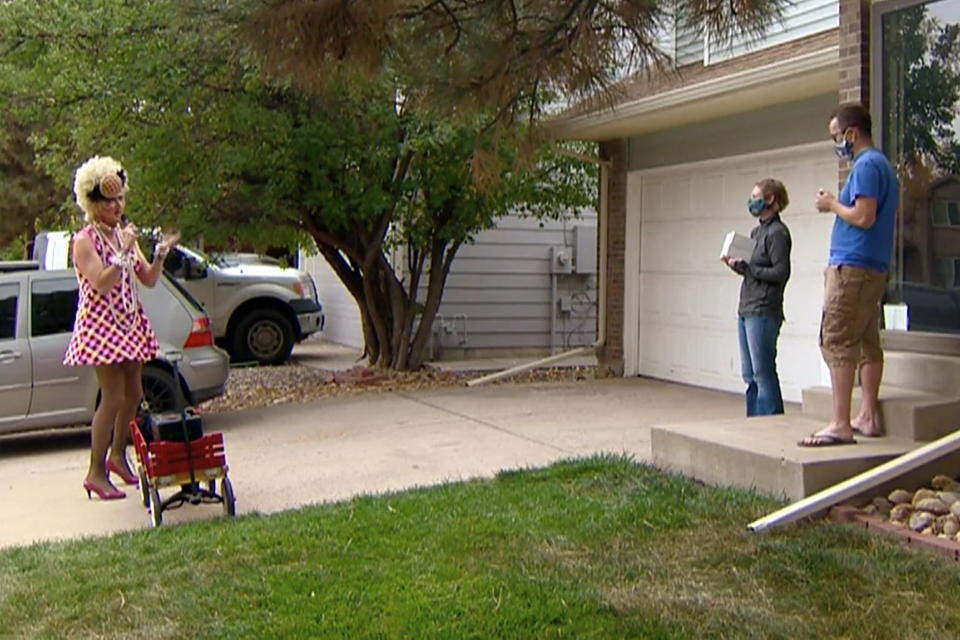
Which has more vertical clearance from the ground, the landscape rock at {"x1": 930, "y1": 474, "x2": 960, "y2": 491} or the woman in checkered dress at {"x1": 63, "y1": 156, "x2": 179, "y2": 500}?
the woman in checkered dress at {"x1": 63, "y1": 156, "x2": 179, "y2": 500}

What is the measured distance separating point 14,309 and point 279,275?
6.97 m

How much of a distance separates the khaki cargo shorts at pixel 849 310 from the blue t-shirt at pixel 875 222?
6 cm

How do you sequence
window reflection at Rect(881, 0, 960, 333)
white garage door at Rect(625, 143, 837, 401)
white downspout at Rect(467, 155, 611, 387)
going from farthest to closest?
white downspout at Rect(467, 155, 611, 387)
white garage door at Rect(625, 143, 837, 401)
window reflection at Rect(881, 0, 960, 333)

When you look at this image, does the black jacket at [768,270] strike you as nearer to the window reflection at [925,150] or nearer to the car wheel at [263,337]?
the window reflection at [925,150]

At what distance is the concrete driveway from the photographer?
6.09 m

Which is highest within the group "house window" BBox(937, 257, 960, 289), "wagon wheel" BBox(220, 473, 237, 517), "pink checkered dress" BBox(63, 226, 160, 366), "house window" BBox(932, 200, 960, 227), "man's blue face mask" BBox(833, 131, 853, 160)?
"man's blue face mask" BBox(833, 131, 853, 160)

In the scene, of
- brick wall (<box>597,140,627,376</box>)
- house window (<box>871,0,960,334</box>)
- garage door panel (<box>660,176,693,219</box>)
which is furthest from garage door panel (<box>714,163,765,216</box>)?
house window (<box>871,0,960,334</box>)

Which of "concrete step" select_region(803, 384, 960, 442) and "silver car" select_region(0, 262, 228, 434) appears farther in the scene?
"silver car" select_region(0, 262, 228, 434)

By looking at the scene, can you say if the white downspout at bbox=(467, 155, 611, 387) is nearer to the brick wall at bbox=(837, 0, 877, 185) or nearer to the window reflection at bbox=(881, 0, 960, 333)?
the brick wall at bbox=(837, 0, 877, 185)

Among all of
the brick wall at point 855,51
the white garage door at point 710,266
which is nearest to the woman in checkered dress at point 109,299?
the brick wall at point 855,51

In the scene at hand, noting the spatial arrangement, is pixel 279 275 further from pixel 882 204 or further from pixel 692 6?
pixel 882 204

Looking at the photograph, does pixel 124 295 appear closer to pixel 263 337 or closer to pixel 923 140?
pixel 923 140

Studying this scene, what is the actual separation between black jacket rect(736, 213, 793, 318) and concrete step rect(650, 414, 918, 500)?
2.46ft

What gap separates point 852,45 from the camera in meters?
6.84
